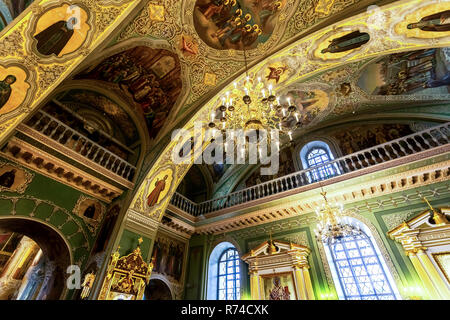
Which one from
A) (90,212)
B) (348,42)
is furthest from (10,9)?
(348,42)

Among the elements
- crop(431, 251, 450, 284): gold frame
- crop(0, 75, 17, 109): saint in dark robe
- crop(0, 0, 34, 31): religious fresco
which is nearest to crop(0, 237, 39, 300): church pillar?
crop(0, 75, 17, 109): saint in dark robe

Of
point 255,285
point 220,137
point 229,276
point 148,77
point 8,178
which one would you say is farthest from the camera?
point 220,137

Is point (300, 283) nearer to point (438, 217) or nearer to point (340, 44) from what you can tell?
point (438, 217)

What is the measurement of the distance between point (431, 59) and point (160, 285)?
543 inches

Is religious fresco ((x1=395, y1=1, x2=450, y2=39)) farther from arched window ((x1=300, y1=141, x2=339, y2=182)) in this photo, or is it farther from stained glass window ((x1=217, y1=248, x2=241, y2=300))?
stained glass window ((x1=217, y1=248, x2=241, y2=300))

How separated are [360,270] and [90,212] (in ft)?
31.0

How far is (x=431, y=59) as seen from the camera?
7.71 metres

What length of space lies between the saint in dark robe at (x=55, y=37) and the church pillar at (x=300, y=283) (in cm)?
936

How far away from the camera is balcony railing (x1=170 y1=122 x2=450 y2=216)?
741cm

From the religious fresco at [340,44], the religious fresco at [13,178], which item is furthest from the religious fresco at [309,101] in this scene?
the religious fresco at [13,178]

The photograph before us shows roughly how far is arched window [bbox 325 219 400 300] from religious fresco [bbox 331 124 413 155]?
392 cm

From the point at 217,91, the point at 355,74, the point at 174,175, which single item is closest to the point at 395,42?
the point at 355,74

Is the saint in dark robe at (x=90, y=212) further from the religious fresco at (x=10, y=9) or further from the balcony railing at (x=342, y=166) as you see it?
the religious fresco at (x=10, y=9)

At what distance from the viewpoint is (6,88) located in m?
4.54
